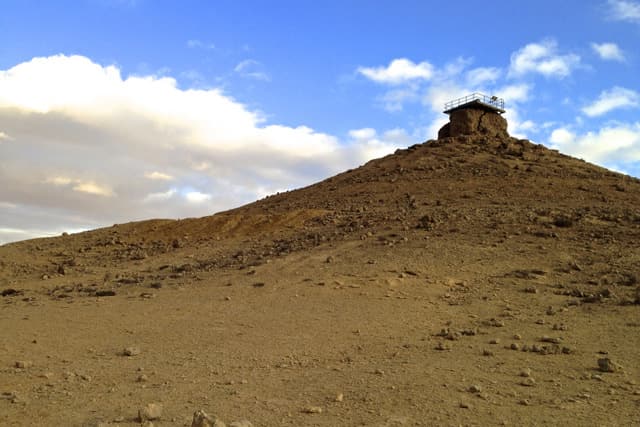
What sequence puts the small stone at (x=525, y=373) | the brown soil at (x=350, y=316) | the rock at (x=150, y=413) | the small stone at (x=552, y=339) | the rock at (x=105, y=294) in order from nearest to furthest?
the rock at (x=150, y=413)
the brown soil at (x=350, y=316)
the small stone at (x=525, y=373)
the small stone at (x=552, y=339)
the rock at (x=105, y=294)

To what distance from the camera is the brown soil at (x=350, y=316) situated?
5797 millimetres

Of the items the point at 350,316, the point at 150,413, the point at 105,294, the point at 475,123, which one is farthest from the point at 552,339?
the point at 475,123

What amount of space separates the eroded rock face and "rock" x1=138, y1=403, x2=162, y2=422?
29.3 meters

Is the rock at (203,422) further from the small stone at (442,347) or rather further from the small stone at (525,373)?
the small stone at (442,347)

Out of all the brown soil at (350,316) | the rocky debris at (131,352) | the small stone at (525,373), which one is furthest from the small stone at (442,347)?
the rocky debris at (131,352)

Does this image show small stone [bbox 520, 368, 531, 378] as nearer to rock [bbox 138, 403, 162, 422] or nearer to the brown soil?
the brown soil

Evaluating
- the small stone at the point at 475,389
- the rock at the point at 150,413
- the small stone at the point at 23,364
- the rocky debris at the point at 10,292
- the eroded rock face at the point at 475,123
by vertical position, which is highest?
the eroded rock face at the point at 475,123

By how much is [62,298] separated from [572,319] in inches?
419

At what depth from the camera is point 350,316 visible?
9.82 meters

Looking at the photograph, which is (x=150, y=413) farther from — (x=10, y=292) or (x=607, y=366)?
(x=10, y=292)

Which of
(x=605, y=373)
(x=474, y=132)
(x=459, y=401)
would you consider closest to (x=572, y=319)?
(x=605, y=373)

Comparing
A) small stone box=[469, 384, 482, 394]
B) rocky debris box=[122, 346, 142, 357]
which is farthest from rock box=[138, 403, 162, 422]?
small stone box=[469, 384, 482, 394]

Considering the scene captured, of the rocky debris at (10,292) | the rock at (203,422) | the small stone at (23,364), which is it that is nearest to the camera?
the rock at (203,422)

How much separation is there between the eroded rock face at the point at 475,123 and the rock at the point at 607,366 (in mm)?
26674
